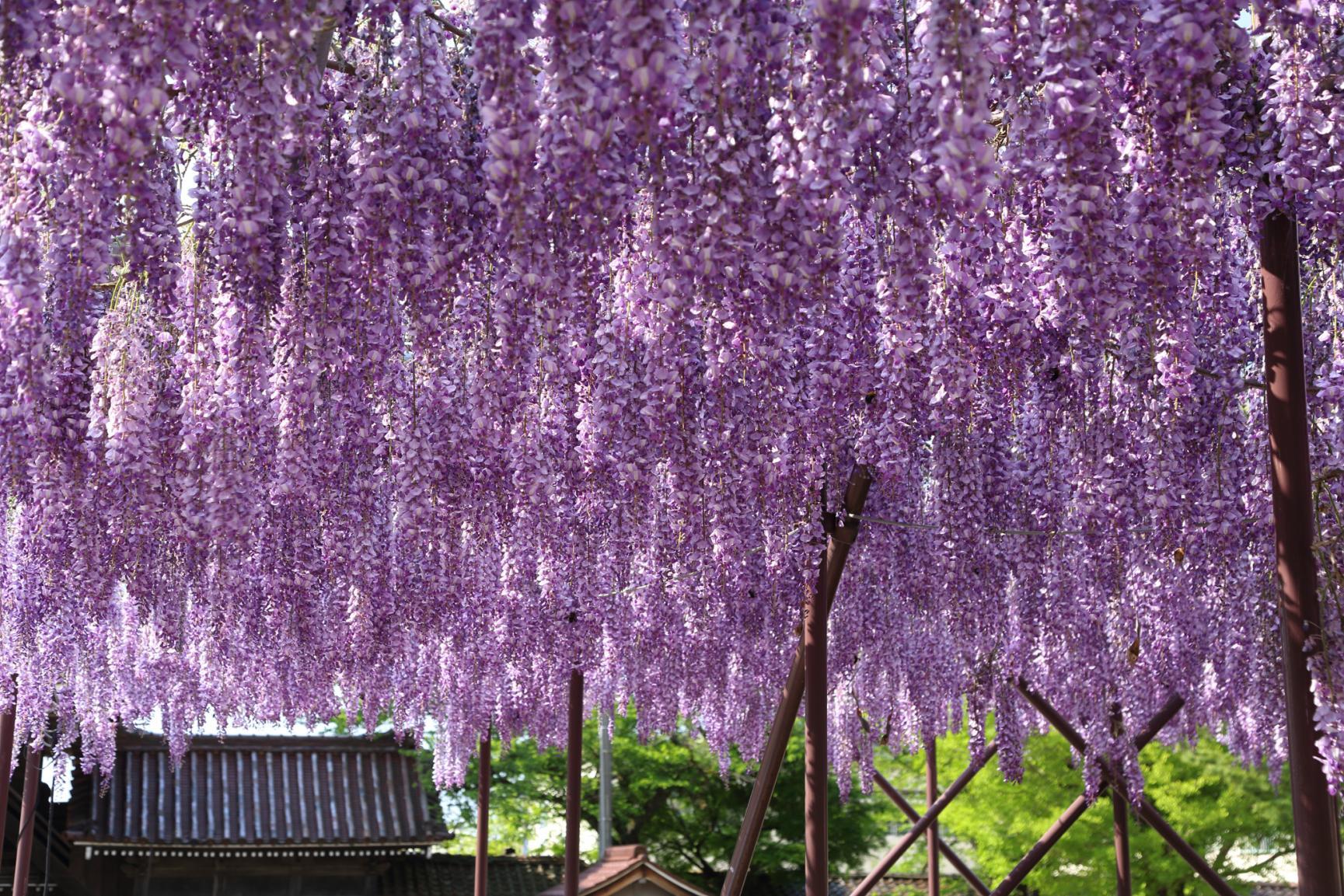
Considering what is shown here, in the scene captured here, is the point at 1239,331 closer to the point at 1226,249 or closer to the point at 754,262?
the point at 1226,249

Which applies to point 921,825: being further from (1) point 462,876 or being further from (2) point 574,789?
(1) point 462,876

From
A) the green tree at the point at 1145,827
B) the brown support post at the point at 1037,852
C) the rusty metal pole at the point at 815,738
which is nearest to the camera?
the rusty metal pole at the point at 815,738

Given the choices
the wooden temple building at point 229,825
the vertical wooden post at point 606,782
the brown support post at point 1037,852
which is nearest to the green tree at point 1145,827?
the brown support post at point 1037,852

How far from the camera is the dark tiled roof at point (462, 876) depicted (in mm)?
15055

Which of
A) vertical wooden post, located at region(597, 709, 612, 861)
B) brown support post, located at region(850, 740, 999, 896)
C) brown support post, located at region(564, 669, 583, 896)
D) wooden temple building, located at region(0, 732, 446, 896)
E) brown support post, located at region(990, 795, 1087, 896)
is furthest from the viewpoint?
vertical wooden post, located at region(597, 709, 612, 861)

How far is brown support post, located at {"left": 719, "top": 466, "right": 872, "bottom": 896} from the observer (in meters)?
6.77

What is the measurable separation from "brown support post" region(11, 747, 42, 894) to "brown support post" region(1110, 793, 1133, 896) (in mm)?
8735

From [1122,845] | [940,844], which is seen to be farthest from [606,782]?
[1122,845]

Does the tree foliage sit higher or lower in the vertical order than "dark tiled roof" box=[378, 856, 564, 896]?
higher

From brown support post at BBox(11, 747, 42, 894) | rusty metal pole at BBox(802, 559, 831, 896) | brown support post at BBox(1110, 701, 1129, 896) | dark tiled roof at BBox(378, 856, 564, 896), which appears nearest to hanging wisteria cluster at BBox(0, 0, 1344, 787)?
rusty metal pole at BBox(802, 559, 831, 896)

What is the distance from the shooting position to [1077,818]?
10.8 metres

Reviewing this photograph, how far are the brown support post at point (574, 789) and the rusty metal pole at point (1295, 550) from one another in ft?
20.1

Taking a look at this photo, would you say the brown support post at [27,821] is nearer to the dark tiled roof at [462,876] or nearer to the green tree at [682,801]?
the dark tiled roof at [462,876]

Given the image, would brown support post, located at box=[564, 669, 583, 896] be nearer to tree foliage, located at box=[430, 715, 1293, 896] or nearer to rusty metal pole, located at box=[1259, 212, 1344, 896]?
tree foliage, located at box=[430, 715, 1293, 896]
